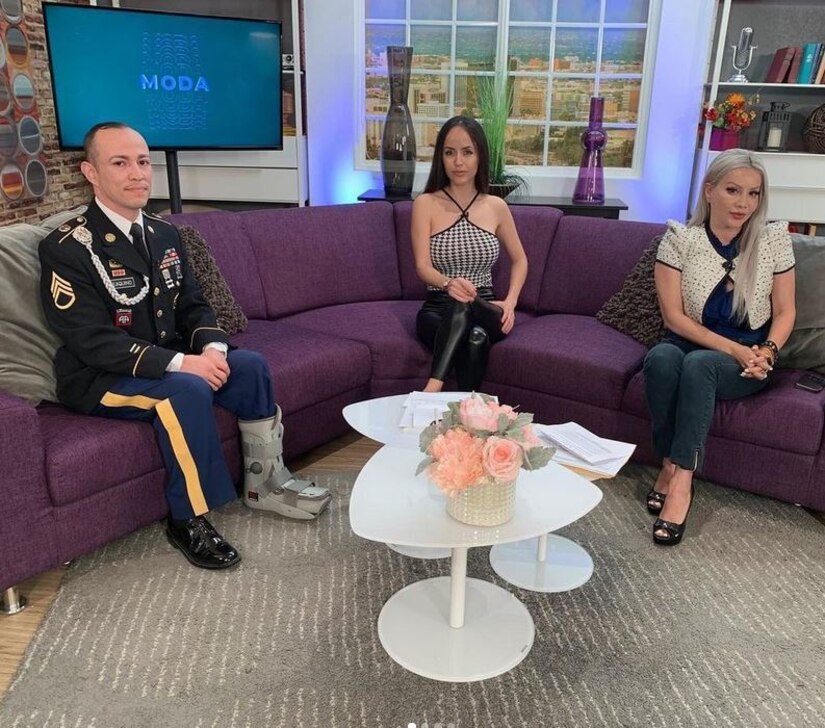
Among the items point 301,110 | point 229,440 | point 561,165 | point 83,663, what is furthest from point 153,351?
point 561,165

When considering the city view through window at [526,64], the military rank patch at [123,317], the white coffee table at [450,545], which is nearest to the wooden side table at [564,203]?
the city view through window at [526,64]

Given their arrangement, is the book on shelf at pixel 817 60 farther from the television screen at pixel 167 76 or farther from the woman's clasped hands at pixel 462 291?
the television screen at pixel 167 76

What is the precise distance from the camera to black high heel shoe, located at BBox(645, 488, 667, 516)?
7.59 ft

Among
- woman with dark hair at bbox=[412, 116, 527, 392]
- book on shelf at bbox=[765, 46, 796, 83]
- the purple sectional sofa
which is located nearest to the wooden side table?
the purple sectional sofa

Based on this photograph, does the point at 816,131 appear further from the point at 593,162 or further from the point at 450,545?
the point at 450,545

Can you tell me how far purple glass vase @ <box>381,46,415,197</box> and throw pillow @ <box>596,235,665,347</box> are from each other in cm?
162

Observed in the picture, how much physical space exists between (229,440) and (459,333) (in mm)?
883

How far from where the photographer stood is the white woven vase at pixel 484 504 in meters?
1.50

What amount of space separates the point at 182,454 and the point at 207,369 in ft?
0.84

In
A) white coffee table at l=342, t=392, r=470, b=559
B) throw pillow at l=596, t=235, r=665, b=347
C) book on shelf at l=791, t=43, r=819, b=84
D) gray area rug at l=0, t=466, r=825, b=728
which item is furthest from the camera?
book on shelf at l=791, t=43, r=819, b=84

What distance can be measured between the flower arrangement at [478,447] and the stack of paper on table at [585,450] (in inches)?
13.0

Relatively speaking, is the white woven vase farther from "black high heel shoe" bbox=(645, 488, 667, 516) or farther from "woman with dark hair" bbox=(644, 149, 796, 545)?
"black high heel shoe" bbox=(645, 488, 667, 516)

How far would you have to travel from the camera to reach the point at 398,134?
398 cm

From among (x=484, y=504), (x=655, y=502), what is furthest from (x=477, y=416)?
(x=655, y=502)
